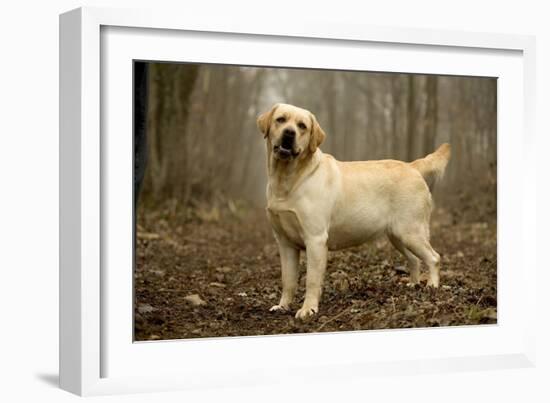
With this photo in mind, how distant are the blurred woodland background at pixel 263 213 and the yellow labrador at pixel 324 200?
0.43 metres

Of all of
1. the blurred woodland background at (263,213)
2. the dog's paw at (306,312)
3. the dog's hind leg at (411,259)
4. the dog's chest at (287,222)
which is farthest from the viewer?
the dog's hind leg at (411,259)

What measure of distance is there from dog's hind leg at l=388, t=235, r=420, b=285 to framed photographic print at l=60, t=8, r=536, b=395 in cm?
1

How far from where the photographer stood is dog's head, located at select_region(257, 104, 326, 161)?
300 inches

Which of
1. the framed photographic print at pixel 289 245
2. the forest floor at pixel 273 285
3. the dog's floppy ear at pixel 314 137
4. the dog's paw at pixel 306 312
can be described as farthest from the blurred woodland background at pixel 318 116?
the dog's paw at pixel 306 312

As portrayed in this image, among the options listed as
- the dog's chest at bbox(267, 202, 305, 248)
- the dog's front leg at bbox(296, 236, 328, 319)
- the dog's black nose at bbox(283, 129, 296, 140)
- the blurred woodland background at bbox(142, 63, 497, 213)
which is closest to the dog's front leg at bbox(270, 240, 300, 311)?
the dog's chest at bbox(267, 202, 305, 248)

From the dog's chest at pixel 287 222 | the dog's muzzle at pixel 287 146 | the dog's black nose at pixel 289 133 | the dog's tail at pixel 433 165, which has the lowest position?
the dog's chest at pixel 287 222

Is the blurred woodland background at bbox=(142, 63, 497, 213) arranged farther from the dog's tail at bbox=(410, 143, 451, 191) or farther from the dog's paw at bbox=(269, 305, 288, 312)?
the dog's paw at bbox=(269, 305, 288, 312)

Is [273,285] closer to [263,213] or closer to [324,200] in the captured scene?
[324,200]

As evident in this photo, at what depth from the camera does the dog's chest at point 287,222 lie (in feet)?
25.5

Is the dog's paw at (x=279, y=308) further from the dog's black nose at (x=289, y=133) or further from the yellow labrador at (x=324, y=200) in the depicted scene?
the dog's black nose at (x=289, y=133)

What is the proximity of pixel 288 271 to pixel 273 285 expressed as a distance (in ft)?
5.61

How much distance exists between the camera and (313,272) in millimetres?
7734

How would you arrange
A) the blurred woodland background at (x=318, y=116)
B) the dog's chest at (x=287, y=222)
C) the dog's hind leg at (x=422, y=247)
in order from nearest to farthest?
1. the dog's chest at (x=287, y=222)
2. the dog's hind leg at (x=422, y=247)
3. the blurred woodland background at (x=318, y=116)

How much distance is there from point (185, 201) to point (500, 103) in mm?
8645
